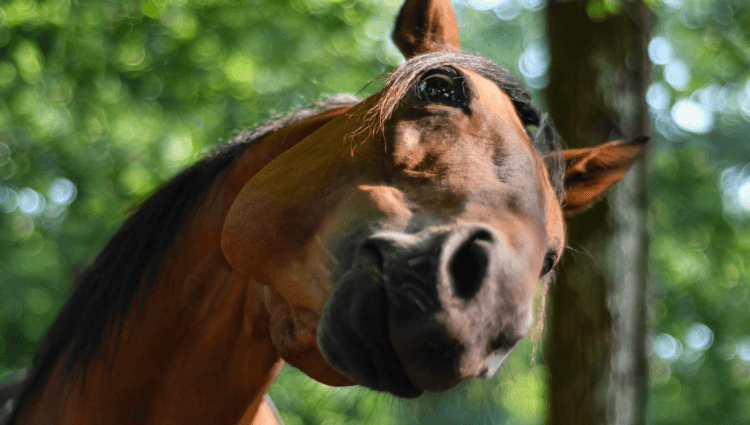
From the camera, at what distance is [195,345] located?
1.96 meters

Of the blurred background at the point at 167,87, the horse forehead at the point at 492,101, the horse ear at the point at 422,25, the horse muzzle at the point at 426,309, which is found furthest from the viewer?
the blurred background at the point at 167,87

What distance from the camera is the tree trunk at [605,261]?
3979mm

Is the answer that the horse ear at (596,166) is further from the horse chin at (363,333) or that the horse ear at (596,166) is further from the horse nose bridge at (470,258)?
the horse chin at (363,333)

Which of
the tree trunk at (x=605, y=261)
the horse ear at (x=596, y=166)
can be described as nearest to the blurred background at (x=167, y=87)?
the tree trunk at (x=605, y=261)

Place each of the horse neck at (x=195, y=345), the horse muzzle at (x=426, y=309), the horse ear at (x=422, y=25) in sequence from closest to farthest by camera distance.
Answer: the horse muzzle at (x=426, y=309) → the horse neck at (x=195, y=345) → the horse ear at (x=422, y=25)

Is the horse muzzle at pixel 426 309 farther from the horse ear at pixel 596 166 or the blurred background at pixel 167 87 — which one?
the blurred background at pixel 167 87

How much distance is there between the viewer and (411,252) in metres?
1.22

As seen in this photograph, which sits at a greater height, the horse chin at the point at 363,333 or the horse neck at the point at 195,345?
the horse chin at the point at 363,333

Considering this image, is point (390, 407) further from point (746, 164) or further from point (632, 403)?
point (746, 164)

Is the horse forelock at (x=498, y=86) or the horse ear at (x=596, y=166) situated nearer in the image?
the horse forelock at (x=498, y=86)

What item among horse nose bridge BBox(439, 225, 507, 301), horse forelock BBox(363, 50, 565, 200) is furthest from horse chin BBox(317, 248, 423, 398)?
horse forelock BBox(363, 50, 565, 200)

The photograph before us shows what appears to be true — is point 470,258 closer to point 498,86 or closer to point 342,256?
point 342,256

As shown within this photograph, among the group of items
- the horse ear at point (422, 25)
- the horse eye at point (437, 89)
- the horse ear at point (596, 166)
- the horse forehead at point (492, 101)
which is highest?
the horse ear at point (422, 25)

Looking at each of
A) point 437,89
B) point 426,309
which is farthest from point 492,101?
point 426,309
